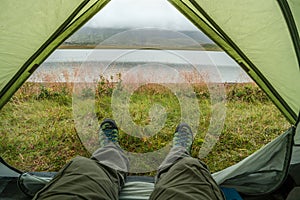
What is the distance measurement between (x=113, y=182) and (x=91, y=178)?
0.42 feet

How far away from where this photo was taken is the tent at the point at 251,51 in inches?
49.9

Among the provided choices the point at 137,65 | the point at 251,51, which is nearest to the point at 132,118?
the point at 137,65

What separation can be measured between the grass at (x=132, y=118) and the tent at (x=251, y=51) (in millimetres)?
582

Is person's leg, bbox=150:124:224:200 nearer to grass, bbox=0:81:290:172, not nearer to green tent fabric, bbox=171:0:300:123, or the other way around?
green tent fabric, bbox=171:0:300:123

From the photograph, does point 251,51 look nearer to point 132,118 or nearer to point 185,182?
point 185,182

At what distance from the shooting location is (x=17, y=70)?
1437 millimetres

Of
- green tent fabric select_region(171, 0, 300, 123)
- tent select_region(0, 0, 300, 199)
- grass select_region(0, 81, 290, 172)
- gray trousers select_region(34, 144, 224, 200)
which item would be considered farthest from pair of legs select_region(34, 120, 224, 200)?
grass select_region(0, 81, 290, 172)

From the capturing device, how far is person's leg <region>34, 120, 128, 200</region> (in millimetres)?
1025

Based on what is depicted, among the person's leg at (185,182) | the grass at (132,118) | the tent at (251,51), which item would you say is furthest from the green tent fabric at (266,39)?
the grass at (132,118)

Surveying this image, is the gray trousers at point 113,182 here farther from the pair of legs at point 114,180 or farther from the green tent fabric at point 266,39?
the green tent fabric at point 266,39

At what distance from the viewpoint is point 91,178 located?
1125 mm

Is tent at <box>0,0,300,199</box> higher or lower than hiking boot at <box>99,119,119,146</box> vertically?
higher

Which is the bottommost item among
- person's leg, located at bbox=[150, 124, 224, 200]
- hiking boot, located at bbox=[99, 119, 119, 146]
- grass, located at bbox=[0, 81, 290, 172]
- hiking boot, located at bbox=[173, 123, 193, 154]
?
grass, located at bbox=[0, 81, 290, 172]

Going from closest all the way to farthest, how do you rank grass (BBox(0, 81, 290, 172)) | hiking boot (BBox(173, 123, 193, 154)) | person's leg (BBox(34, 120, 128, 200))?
person's leg (BBox(34, 120, 128, 200)), hiking boot (BBox(173, 123, 193, 154)), grass (BBox(0, 81, 290, 172))
